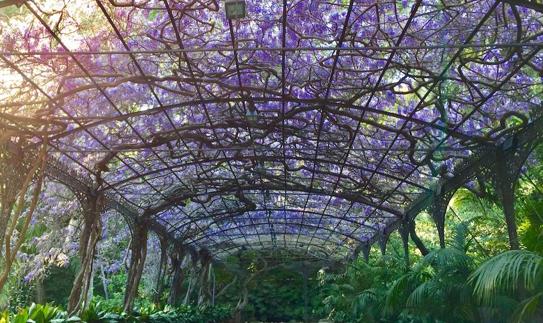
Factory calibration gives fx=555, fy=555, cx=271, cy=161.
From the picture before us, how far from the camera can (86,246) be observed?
865cm

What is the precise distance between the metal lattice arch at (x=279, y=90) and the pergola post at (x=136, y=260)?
948 millimetres

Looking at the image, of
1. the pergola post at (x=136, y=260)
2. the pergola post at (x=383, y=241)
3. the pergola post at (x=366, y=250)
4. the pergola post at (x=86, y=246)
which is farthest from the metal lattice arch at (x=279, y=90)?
the pergola post at (x=366, y=250)

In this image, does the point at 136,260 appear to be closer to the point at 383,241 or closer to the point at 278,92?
the point at 278,92

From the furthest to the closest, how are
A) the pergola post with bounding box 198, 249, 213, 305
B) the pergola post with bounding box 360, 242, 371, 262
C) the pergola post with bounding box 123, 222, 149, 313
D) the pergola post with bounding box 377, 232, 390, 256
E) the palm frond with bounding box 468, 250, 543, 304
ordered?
the pergola post with bounding box 198, 249, 213, 305 < the pergola post with bounding box 360, 242, 371, 262 < the pergola post with bounding box 377, 232, 390, 256 < the pergola post with bounding box 123, 222, 149, 313 < the palm frond with bounding box 468, 250, 543, 304

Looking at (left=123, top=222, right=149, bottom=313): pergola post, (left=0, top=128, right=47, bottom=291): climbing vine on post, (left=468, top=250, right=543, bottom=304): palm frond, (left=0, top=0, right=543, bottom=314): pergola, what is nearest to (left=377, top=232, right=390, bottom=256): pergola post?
(left=0, top=0, right=543, bottom=314): pergola

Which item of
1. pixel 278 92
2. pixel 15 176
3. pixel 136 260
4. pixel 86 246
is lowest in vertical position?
pixel 86 246

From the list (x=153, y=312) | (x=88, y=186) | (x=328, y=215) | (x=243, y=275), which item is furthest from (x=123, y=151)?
(x=243, y=275)

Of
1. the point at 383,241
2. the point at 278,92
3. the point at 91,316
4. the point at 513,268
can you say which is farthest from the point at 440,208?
the point at 91,316

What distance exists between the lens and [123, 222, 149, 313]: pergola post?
1057cm

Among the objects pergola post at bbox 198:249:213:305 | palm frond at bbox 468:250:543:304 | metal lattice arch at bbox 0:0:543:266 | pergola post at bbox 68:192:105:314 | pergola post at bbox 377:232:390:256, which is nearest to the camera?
palm frond at bbox 468:250:543:304

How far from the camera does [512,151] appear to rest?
6.63m

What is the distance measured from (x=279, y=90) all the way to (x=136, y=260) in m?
5.77

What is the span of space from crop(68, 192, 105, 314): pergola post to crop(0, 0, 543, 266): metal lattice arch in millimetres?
179

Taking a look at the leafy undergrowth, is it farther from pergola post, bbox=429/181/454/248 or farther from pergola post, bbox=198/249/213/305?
pergola post, bbox=429/181/454/248
